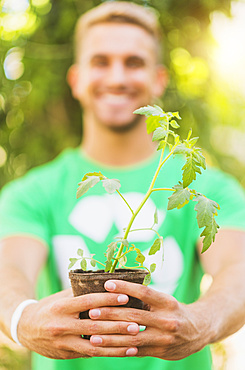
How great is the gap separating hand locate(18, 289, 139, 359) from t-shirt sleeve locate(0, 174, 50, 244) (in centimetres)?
57

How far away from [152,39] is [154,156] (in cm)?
62

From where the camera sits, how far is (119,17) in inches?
89.2

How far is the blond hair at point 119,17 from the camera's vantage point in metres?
2.27

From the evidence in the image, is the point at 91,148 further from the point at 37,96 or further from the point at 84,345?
the point at 84,345

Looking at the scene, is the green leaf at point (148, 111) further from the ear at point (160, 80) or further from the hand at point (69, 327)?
the ear at point (160, 80)

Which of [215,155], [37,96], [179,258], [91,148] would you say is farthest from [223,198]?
[37,96]

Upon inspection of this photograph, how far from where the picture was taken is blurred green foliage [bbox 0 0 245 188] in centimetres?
255

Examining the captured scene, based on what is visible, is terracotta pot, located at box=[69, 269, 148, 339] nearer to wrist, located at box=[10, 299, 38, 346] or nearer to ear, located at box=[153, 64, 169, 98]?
wrist, located at box=[10, 299, 38, 346]

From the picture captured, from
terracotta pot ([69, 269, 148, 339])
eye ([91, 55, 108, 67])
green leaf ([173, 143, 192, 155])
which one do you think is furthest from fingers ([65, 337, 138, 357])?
eye ([91, 55, 108, 67])

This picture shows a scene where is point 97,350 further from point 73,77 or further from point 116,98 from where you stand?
point 73,77

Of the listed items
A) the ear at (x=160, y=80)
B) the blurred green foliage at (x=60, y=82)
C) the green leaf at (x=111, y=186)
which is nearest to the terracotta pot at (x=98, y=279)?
the green leaf at (x=111, y=186)

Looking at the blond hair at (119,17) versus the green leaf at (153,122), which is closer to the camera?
the green leaf at (153,122)

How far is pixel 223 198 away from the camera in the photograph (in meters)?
1.84

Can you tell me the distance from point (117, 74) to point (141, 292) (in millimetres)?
1340
